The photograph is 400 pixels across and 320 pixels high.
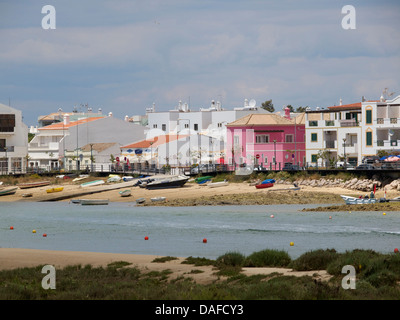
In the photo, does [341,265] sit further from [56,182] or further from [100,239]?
[56,182]

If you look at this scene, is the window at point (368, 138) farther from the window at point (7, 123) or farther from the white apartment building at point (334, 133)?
the window at point (7, 123)

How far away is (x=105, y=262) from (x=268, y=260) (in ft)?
23.2

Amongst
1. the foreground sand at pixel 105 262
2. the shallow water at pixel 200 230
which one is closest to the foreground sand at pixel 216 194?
the shallow water at pixel 200 230

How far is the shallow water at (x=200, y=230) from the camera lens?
39.6 meters

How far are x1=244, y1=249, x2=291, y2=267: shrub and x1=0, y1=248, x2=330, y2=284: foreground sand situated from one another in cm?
108

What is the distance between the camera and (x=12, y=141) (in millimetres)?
116062

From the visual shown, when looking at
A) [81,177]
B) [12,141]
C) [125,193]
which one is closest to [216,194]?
[125,193]

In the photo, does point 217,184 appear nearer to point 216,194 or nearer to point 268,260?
point 216,194

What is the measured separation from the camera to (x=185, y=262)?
102 ft

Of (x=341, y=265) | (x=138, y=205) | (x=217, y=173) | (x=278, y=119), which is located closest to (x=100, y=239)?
(x=341, y=265)

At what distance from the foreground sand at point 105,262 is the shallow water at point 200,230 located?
116 inches

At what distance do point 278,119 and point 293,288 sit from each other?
80058 mm
